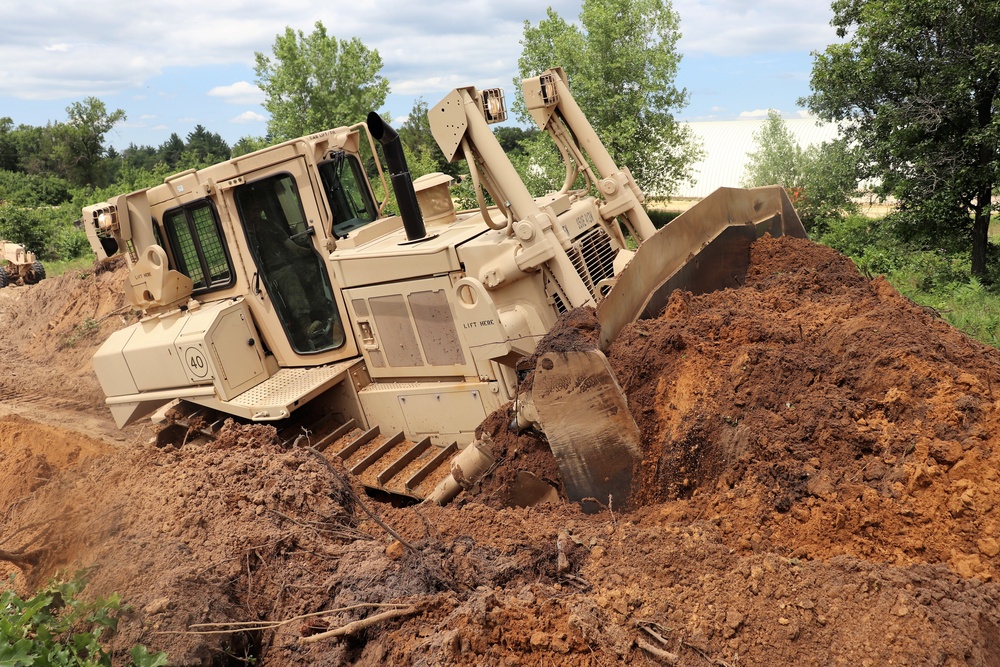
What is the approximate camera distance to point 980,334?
8.73 meters

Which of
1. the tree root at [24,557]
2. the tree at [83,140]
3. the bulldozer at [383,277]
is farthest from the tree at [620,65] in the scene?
the tree at [83,140]

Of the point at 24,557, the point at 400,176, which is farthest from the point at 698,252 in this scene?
the point at 24,557

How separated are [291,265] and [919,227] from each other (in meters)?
13.0

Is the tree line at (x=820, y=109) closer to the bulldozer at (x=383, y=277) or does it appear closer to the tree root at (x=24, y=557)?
the bulldozer at (x=383, y=277)

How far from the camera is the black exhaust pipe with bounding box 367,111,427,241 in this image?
20.7 feet

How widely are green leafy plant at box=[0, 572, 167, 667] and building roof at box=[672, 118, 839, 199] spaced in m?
33.0

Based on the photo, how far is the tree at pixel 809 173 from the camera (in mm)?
16906

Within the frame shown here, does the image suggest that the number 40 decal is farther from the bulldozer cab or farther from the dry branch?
the dry branch

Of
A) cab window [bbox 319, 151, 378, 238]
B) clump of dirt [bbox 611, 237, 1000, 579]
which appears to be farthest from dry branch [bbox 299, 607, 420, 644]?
cab window [bbox 319, 151, 378, 238]

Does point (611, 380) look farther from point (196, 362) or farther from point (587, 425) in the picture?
point (196, 362)

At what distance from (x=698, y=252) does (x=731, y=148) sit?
115 ft

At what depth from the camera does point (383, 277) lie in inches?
248

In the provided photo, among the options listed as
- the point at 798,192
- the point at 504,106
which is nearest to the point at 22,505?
the point at 504,106

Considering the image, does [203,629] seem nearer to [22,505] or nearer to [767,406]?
[22,505]
